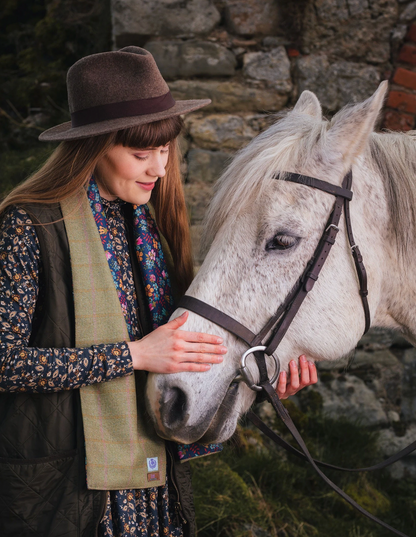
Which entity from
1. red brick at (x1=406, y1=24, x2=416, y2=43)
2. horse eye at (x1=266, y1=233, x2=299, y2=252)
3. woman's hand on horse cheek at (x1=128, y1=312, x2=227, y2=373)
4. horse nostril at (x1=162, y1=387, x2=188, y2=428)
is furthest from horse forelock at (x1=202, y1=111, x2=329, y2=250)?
red brick at (x1=406, y1=24, x2=416, y2=43)

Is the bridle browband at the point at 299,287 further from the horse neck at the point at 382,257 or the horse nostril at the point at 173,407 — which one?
the horse nostril at the point at 173,407

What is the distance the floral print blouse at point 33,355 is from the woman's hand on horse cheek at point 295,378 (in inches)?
18.8

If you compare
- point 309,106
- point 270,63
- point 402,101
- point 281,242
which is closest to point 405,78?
point 402,101

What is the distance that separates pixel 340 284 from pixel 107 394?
0.76m

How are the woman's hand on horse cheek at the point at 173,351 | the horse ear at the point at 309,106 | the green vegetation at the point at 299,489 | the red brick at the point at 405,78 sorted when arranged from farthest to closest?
the red brick at the point at 405,78 → the green vegetation at the point at 299,489 → the horse ear at the point at 309,106 → the woman's hand on horse cheek at the point at 173,351

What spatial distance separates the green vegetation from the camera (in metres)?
2.44

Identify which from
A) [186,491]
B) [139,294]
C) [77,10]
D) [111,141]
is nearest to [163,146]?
[111,141]

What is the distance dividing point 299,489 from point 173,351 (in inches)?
77.1

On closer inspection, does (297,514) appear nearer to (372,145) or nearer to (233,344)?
(233,344)

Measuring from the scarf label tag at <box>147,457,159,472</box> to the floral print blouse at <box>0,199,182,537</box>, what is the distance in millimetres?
94

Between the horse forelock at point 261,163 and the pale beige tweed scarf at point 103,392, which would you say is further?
the horse forelock at point 261,163

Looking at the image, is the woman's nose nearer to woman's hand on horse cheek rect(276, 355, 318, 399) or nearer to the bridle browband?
the bridle browband

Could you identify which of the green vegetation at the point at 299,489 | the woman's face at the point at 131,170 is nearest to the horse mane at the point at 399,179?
the woman's face at the point at 131,170

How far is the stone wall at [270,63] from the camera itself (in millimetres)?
3074
